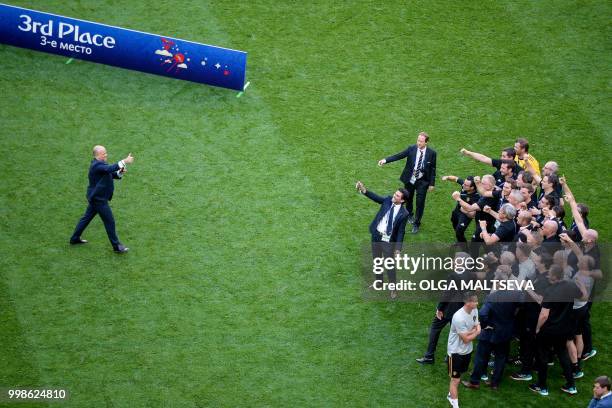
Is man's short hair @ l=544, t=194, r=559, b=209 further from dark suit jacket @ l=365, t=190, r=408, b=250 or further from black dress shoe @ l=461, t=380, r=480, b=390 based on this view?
black dress shoe @ l=461, t=380, r=480, b=390

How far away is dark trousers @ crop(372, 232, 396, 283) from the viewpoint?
529 inches

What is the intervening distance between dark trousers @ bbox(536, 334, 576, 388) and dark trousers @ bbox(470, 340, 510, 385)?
443 millimetres

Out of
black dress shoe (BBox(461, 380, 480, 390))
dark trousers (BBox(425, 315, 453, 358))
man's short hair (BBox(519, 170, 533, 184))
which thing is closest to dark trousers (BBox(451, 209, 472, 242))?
man's short hair (BBox(519, 170, 533, 184))

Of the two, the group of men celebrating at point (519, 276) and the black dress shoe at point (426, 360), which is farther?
the black dress shoe at point (426, 360)

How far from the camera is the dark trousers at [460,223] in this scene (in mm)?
14000

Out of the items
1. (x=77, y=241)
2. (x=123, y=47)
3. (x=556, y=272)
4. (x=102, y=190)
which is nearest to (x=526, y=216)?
(x=556, y=272)

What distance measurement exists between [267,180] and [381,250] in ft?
9.97

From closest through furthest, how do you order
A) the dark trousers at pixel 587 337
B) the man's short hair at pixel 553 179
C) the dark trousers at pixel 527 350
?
the dark trousers at pixel 527 350 → the dark trousers at pixel 587 337 → the man's short hair at pixel 553 179

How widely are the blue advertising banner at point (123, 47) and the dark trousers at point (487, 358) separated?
314 inches

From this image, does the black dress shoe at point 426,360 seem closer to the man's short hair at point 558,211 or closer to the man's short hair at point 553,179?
the man's short hair at point 558,211

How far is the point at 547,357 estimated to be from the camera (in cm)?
1216

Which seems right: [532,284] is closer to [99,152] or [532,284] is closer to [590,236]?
[590,236]

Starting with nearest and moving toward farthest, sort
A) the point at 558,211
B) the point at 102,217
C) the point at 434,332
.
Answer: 1. the point at 434,332
2. the point at 558,211
3. the point at 102,217

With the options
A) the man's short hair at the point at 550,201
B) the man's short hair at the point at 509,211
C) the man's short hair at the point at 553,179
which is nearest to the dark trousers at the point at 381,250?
the man's short hair at the point at 509,211
